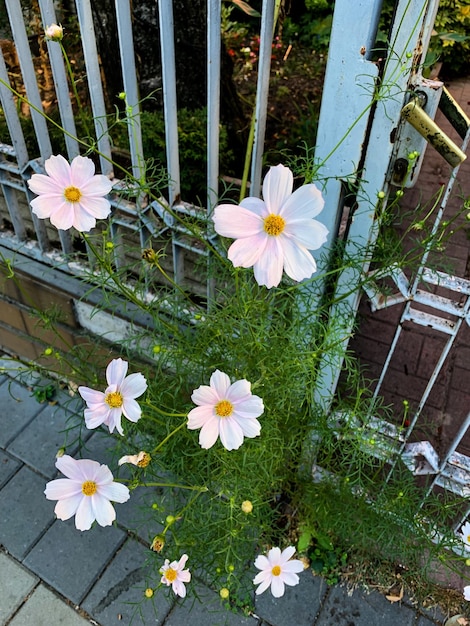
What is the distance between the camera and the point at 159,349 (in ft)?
4.80

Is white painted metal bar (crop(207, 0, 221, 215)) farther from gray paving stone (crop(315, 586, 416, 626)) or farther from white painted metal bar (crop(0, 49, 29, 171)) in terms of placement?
gray paving stone (crop(315, 586, 416, 626))

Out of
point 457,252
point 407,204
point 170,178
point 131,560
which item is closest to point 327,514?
point 131,560

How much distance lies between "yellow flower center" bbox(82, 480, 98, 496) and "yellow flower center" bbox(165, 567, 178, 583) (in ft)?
1.14

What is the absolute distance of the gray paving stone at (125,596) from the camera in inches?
78.7

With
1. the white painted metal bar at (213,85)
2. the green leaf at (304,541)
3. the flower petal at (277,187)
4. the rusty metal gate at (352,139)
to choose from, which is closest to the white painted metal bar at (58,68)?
the rusty metal gate at (352,139)

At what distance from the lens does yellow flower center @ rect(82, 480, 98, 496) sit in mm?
1381

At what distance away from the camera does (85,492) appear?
4.55 feet

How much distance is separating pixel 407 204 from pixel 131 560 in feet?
9.23

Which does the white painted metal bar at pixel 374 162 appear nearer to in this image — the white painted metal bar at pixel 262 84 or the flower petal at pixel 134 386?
the white painted metal bar at pixel 262 84

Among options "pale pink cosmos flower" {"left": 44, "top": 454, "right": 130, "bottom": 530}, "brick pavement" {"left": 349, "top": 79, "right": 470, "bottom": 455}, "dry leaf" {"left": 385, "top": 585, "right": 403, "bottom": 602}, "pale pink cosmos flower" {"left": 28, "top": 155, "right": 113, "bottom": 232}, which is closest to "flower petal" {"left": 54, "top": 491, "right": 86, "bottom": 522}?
"pale pink cosmos flower" {"left": 44, "top": 454, "right": 130, "bottom": 530}

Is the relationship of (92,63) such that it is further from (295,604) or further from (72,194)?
(295,604)

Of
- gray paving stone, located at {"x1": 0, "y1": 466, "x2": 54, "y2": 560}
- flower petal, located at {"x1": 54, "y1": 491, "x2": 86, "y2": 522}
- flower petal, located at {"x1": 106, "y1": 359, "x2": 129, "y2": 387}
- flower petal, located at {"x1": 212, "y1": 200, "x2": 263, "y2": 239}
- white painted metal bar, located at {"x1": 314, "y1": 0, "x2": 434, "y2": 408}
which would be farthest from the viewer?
gray paving stone, located at {"x1": 0, "y1": 466, "x2": 54, "y2": 560}

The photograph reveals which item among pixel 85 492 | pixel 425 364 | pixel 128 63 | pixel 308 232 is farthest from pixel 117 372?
pixel 425 364

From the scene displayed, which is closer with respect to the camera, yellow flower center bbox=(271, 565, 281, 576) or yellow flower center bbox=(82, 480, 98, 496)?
yellow flower center bbox=(82, 480, 98, 496)
